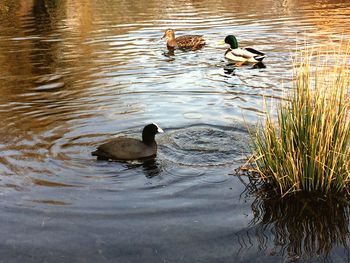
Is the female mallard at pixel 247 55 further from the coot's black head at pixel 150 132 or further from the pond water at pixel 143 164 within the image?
the coot's black head at pixel 150 132

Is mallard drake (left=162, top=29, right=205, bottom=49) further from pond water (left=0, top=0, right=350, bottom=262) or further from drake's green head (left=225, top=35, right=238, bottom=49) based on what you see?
drake's green head (left=225, top=35, right=238, bottom=49)

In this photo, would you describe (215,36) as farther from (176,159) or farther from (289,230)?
(289,230)

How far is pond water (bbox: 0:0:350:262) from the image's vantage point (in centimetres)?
693

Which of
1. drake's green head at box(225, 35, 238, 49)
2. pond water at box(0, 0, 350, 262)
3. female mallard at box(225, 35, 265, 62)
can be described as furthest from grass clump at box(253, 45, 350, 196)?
drake's green head at box(225, 35, 238, 49)

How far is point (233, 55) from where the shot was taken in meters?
19.6

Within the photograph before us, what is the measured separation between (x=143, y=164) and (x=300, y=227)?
11.8 ft

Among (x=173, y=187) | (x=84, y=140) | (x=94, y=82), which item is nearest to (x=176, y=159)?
(x=173, y=187)

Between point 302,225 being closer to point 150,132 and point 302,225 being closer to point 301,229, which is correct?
point 301,229

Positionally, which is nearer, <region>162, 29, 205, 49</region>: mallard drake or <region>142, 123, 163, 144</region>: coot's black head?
<region>142, 123, 163, 144</region>: coot's black head

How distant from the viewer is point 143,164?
32.4 feet

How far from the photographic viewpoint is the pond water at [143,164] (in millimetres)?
6930

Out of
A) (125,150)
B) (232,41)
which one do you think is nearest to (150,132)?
(125,150)

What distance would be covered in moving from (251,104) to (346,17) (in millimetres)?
19647

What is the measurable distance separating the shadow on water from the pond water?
0.07ft
